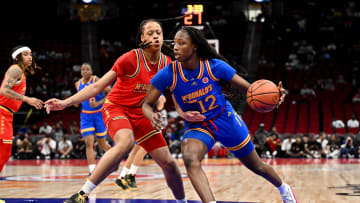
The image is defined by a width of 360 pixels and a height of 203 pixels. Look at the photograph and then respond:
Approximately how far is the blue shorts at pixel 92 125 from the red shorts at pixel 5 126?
264 cm

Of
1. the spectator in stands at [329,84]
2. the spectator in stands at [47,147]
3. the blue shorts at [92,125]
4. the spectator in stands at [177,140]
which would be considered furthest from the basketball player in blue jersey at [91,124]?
the spectator in stands at [329,84]

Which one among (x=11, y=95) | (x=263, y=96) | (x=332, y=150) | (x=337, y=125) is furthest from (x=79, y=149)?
(x=263, y=96)

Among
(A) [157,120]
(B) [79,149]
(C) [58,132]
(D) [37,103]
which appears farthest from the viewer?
(C) [58,132]

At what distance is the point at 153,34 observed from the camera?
4438 mm

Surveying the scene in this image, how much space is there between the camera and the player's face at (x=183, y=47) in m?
3.81

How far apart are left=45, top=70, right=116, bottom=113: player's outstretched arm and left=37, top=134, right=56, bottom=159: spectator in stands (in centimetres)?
1289

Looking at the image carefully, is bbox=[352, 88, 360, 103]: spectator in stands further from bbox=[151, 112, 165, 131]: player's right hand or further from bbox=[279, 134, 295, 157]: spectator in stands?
bbox=[151, 112, 165, 131]: player's right hand

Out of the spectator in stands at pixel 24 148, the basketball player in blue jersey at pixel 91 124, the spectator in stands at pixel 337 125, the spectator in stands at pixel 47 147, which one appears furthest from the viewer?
the spectator in stands at pixel 337 125

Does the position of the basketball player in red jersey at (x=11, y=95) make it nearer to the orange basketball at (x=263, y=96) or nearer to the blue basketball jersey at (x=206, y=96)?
the blue basketball jersey at (x=206, y=96)

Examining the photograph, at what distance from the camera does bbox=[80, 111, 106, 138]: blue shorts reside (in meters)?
7.93

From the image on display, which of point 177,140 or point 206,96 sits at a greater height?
point 206,96

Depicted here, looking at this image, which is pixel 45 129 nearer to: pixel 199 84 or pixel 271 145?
pixel 271 145

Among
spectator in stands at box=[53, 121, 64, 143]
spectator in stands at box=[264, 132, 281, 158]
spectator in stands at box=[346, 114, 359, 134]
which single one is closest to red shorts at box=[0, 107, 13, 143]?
spectator in stands at box=[264, 132, 281, 158]

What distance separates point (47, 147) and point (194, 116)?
45.8 ft
